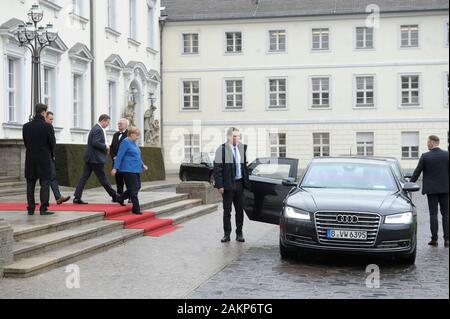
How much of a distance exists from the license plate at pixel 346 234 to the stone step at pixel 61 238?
392cm

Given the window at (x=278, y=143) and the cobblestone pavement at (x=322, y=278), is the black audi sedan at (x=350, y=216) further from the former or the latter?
the window at (x=278, y=143)

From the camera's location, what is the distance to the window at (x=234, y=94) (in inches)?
1753

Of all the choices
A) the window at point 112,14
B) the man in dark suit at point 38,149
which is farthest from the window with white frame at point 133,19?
Answer: the man in dark suit at point 38,149

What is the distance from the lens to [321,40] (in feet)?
142

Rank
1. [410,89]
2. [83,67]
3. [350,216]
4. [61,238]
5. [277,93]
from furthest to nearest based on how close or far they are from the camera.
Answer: [277,93] → [410,89] → [83,67] → [61,238] → [350,216]

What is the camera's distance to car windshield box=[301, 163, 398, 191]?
34.0 ft

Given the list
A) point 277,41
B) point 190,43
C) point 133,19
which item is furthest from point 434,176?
point 190,43

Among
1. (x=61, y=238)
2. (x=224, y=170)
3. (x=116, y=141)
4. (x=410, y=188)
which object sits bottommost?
(x=61, y=238)

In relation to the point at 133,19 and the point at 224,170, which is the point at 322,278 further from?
the point at 133,19

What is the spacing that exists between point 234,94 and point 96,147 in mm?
31395

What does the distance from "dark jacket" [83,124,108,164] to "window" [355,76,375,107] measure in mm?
31798

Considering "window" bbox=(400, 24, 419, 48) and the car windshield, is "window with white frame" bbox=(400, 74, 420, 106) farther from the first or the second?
the car windshield
